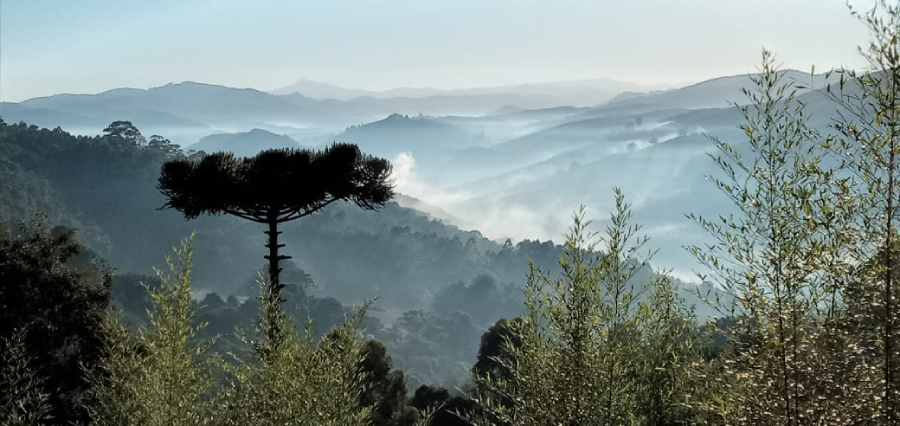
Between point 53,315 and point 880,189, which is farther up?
point 880,189

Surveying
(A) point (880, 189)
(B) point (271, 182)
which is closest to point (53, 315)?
(B) point (271, 182)

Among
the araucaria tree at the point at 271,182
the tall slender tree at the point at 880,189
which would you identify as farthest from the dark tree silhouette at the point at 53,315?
the tall slender tree at the point at 880,189

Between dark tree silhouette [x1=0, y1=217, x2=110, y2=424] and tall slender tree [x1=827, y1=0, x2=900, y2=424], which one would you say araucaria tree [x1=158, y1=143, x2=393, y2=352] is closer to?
dark tree silhouette [x1=0, y1=217, x2=110, y2=424]

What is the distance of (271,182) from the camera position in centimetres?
1441

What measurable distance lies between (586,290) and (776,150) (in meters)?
1.89

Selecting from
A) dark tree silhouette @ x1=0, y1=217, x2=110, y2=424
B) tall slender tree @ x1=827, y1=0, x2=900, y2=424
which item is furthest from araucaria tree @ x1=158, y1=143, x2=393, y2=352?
tall slender tree @ x1=827, y1=0, x2=900, y2=424

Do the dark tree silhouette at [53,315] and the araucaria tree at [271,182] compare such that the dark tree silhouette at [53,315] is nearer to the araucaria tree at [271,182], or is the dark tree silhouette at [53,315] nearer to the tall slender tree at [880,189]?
the araucaria tree at [271,182]

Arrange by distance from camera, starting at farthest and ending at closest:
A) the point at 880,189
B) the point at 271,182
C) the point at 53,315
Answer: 1. the point at 53,315
2. the point at 271,182
3. the point at 880,189

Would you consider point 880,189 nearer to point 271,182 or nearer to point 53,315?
point 271,182

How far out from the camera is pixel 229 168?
14.3 meters

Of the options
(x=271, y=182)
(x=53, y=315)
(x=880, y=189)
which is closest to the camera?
(x=880, y=189)

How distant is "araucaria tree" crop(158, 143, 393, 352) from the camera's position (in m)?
14.1

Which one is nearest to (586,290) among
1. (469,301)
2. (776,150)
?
(776,150)

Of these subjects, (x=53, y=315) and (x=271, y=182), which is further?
Result: (x=53, y=315)
